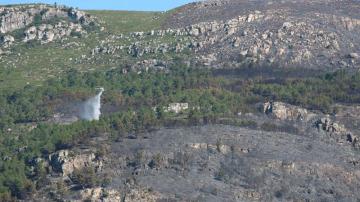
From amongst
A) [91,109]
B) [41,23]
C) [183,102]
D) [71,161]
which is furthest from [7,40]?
[71,161]

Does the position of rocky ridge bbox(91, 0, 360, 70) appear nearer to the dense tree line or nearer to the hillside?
the hillside

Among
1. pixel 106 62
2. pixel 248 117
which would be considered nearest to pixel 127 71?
pixel 106 62

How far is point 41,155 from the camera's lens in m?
98.2

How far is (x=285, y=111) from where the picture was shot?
111m

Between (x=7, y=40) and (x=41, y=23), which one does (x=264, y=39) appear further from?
(x=7, y=40)

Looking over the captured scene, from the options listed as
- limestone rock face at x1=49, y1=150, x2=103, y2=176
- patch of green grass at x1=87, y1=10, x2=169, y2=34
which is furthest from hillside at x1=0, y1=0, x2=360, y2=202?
patch of green grass at x1=87, y1=10, x2=169, y2=34

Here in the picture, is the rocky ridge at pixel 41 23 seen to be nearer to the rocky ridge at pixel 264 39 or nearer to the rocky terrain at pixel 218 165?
the rocky ridge at pixel 264 39

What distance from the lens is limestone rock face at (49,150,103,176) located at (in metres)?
94.4

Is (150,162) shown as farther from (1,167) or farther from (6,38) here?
(6,38)

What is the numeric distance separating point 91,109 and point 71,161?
2463 centimetres

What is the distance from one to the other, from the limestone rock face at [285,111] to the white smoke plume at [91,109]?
54.5 ft

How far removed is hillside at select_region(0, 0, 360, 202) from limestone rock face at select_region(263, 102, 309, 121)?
0.11m

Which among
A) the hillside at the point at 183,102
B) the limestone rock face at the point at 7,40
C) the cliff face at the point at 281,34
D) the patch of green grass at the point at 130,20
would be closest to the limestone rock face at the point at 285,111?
the hillside at the point at 183,102

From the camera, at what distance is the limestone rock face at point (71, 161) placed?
94375 mm
